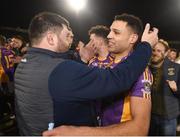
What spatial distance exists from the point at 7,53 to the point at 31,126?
186 inches

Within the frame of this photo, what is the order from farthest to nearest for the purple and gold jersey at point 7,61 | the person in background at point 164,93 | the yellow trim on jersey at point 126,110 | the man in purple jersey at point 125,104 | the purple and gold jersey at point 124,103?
1. the purple and gold jersey at point 7,61
2. the person in background at point 164,93
3. the yellow trim on jersey at point 126,110
4. the purple and gold jersey at point 124,103
5. the man in purple jersey at point 125,104

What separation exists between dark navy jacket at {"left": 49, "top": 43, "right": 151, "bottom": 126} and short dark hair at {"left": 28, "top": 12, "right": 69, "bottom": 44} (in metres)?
0.36

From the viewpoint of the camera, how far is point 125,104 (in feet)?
8.87

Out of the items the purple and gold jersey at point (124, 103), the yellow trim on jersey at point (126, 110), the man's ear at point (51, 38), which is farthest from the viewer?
the yellow trim on jersey at point (126, 110)

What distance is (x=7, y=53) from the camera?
6.75m

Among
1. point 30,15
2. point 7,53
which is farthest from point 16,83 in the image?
point 30,15

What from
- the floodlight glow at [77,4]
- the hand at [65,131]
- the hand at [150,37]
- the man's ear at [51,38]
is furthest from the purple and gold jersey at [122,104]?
the floodlight glow at [77,4]

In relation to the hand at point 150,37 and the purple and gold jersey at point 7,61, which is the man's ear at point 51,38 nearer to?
the hand at point 150,37

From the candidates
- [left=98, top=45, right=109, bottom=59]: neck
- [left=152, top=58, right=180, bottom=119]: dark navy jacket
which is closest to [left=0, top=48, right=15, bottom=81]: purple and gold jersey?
[left=98, top=45, right=109, bottom=59]: neck

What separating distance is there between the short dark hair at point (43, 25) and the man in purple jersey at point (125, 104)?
27.5 inches

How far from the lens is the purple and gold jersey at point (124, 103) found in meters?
2.55

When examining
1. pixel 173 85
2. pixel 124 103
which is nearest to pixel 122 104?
pixel 124 103

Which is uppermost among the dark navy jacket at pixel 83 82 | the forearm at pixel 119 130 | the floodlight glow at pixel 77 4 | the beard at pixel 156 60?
the floodlight glow at pixel 77 4

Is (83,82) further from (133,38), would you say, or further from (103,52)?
(103,52)
